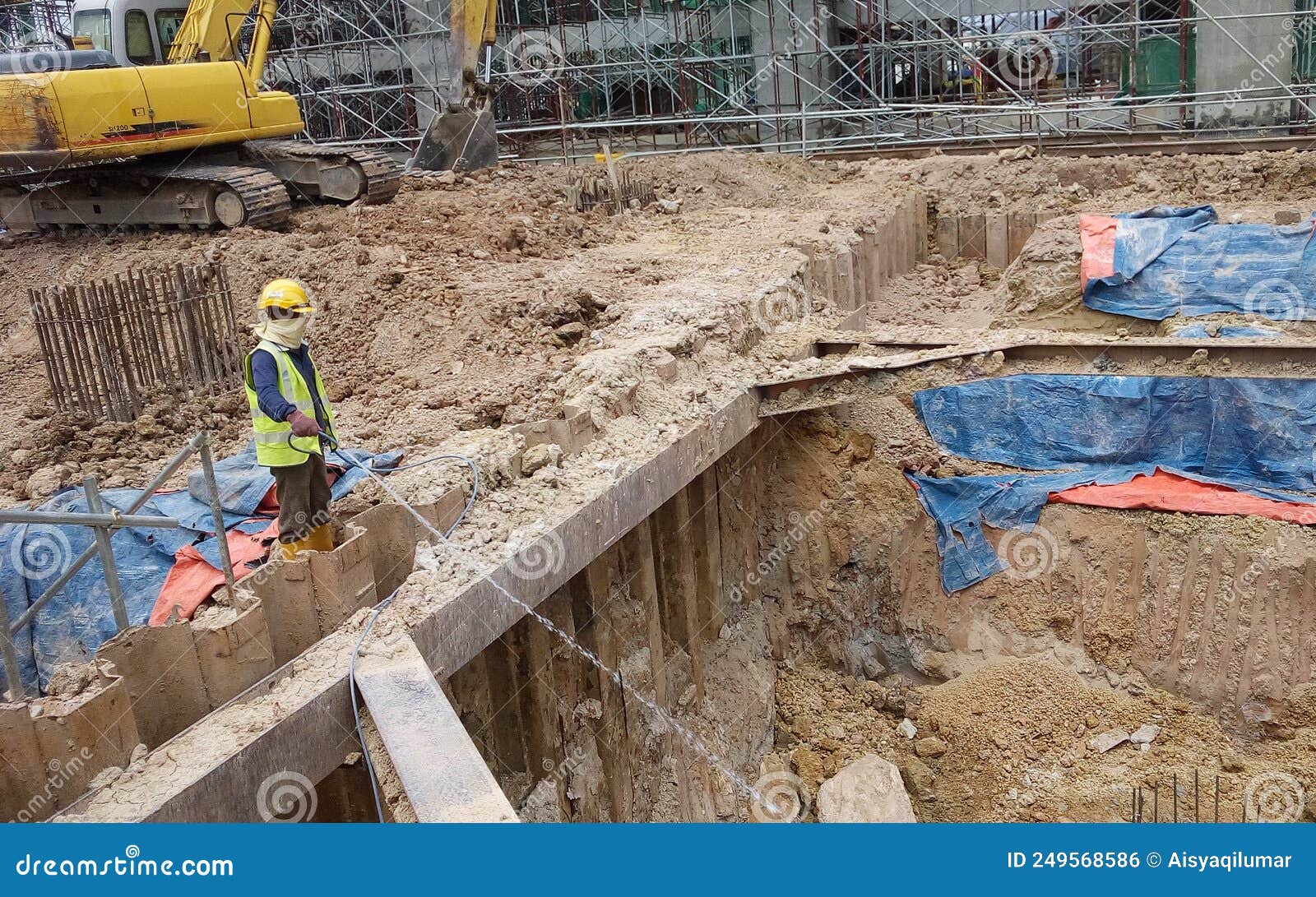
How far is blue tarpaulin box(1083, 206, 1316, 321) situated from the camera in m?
9.91

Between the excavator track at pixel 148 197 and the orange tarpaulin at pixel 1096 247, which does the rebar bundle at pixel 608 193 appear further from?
the orange tarpaulin at pixel 1096 247

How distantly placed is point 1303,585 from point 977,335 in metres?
2.94

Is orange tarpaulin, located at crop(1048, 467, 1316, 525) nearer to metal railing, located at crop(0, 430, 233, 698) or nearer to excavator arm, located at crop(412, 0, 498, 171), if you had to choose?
metal railing, located at crop(0, 430, 233, 698)

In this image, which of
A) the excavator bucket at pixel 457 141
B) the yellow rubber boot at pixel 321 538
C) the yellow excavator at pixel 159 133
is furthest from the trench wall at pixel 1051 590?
the excavator bucket at pixel 457 141

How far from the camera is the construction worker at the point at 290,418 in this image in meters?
5.63

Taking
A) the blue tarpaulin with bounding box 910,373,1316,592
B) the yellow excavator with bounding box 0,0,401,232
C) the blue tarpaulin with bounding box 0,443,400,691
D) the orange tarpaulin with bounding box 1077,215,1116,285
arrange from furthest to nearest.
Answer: the yellow excavator with bounding box 0,0,401,232
the orange tarpaulin with bounding box 1077,215,1116,285
the blue tarpaulin with bounding box 910,373,1316,592
the blue tarpaulin with bounding box 0,443,400,691

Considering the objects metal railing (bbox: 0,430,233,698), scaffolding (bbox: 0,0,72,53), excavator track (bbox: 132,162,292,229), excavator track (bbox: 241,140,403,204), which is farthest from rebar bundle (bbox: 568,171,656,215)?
scaffolding (bbox: 0,0,72,53)

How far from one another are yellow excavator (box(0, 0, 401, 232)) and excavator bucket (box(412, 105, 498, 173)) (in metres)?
1.16

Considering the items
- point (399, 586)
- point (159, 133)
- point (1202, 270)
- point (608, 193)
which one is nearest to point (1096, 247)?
point (1202, 270)

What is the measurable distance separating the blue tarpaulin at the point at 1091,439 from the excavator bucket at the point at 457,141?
29.6ft

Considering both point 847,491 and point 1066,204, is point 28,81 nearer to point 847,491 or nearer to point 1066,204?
point 847,491

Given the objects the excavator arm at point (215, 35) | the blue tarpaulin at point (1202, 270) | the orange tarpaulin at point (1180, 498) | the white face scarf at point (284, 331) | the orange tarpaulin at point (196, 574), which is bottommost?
the orange tarpaulin at point (1180, 498)

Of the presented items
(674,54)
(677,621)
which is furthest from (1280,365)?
(674,54)

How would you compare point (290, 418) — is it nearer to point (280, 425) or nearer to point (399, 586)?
point (280, 425)
